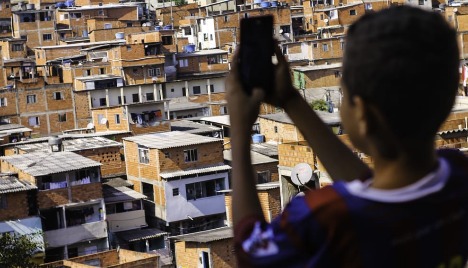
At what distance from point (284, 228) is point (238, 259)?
12 cm

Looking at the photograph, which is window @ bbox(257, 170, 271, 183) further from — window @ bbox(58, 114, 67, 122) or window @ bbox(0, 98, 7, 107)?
window @ bbox(0, 98, 7, 107)

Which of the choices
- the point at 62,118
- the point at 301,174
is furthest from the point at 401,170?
the point at 62,118

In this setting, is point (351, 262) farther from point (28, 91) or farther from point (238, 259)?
point (28, 91)

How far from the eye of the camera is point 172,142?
25438 mm

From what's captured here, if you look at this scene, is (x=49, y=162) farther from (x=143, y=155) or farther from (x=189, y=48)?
(x=189, y=48)

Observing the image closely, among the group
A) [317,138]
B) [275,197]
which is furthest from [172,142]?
[317,138]

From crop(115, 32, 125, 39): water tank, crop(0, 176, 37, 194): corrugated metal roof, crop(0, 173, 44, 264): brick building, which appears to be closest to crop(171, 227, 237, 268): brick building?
crop(0, 173, 44, 264): brick building

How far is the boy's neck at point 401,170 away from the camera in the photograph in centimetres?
171

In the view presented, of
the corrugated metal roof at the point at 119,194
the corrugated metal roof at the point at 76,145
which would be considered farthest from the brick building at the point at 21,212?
the corrugated metal roof at the point at 76,145

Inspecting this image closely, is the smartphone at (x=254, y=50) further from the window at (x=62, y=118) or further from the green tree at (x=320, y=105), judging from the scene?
the window at (x=62, y=118)

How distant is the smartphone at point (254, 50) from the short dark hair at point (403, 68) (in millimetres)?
236

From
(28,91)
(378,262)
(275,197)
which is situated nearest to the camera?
(378,262)

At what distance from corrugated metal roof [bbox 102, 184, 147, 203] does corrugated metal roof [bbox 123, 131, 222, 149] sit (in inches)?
47.1

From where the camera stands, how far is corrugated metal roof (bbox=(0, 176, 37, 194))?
69.2ft
